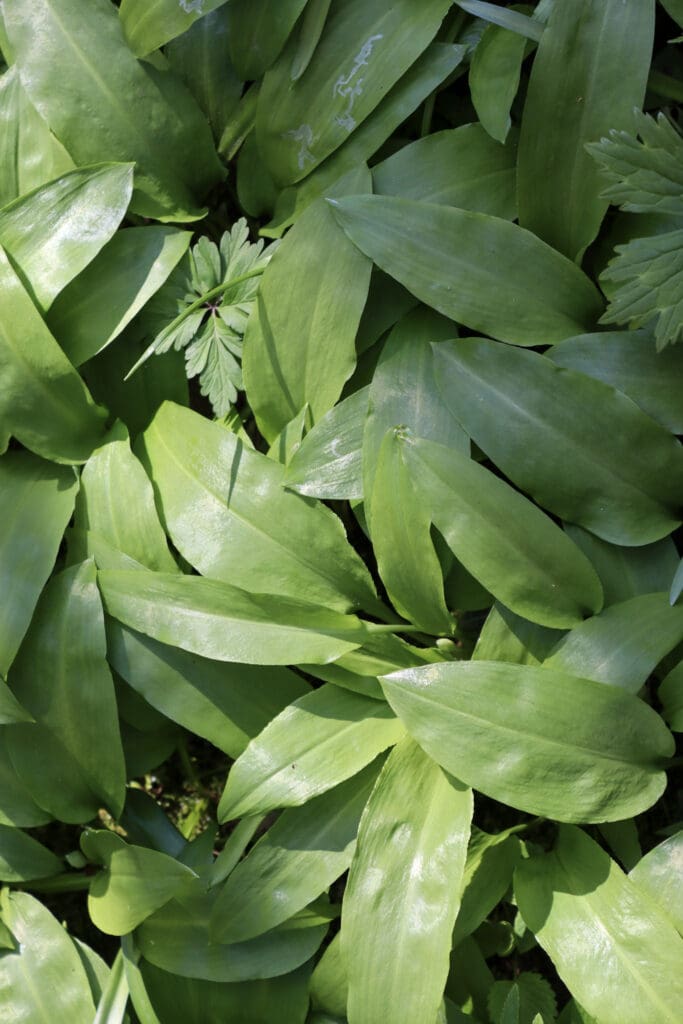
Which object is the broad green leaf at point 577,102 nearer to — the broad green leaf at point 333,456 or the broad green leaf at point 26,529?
the broad green leaf at point 333,456

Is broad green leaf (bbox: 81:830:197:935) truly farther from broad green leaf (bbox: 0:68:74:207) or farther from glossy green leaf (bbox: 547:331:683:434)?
broad green leaf (bbox: 0:68:74:207)

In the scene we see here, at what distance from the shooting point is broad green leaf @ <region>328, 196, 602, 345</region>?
1.30m

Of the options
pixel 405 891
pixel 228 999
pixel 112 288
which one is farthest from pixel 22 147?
pixel 228 999

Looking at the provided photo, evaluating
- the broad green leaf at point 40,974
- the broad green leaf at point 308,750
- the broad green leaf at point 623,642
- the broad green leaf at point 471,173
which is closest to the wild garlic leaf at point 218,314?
A: the broad green leaf at point 471,173

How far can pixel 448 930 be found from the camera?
1.19 m

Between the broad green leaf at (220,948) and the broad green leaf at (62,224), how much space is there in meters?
0.98

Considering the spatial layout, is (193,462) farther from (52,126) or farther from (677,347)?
(677,347)

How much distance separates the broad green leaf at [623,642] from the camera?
1.21m

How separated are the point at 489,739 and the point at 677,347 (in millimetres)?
597

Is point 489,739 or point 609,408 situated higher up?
point 609,408

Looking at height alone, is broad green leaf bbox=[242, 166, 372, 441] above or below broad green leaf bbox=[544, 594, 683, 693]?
above

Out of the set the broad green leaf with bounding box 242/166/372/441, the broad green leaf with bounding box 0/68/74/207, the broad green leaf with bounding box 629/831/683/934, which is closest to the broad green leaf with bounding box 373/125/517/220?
the broad green leaf with bounding box 242/166/372/441

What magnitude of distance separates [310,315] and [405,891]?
83 cm

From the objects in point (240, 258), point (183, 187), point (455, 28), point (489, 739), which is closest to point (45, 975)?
point (489, 739)
